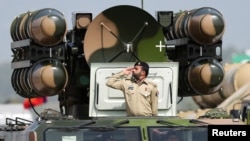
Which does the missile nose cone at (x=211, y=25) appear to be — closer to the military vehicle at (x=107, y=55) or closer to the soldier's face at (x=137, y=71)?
the military vehicle at (x=107, y=55)

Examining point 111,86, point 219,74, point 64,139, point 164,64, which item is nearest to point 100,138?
point 64,139

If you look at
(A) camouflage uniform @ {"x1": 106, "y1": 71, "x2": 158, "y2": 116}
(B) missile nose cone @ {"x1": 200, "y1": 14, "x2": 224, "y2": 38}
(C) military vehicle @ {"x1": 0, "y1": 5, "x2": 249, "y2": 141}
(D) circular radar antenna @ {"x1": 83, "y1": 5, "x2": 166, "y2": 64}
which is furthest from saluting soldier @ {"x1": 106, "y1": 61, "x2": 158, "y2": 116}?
(B) missile nose cone @ {"x1": 200, "y1": 14, "x2": 224, "y2": 38}

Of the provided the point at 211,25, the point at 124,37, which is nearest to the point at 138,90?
the point at 124,37

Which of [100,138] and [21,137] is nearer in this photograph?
[100,138]

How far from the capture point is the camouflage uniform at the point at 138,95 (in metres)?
15.8

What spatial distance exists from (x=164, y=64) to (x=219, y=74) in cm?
142

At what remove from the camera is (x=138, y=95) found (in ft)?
51.8

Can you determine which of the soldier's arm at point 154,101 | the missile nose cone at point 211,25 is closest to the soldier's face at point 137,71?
the soldier's arm at point 154,101

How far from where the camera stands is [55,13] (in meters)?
17.6

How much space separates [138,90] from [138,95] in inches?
2.8

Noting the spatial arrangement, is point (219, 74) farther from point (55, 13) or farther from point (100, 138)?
point (100, 138)

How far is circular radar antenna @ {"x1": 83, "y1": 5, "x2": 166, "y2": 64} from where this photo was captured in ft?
58.6

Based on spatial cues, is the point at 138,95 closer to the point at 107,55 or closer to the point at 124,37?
the point at 107,55

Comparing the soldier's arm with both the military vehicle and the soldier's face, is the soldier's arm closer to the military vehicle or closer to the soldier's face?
the soldier's face
